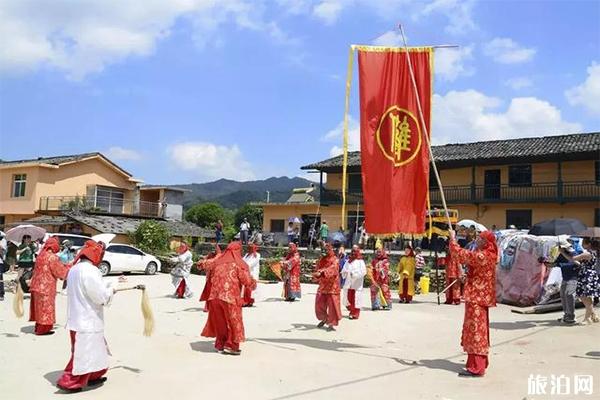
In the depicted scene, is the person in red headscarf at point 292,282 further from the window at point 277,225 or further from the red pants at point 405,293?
the window at point 277,225

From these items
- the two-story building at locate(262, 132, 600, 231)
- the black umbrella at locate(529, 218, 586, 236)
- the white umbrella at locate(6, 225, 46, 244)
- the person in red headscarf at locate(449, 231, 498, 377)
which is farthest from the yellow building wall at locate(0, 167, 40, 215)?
the person in red headscarf at locate(449, 231, 498, 377)

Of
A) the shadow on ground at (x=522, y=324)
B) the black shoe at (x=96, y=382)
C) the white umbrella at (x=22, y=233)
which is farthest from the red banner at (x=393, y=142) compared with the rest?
the white umbrella at (x=22, y=233)

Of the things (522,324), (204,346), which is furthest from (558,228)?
(204,346)

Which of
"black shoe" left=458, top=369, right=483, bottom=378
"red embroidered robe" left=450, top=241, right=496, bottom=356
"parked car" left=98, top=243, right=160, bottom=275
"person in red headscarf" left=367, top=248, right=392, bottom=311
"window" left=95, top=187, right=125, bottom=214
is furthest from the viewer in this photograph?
"window" left=95, top=187, right=125, bottom=214

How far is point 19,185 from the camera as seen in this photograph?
36438mm

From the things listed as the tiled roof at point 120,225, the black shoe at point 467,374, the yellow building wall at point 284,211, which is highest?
the yellow building wall at point 284,211

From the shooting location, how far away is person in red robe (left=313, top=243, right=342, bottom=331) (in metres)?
10.2

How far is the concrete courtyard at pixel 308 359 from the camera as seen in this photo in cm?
605

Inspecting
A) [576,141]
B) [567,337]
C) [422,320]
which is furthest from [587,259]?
[576,141]

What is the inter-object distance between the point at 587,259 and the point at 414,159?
4288mm

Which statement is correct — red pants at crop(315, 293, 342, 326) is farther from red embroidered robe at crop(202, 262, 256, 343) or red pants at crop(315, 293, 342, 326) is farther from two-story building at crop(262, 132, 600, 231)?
two-story building at crop(262, 132, 600, 231)

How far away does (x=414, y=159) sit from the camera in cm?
826

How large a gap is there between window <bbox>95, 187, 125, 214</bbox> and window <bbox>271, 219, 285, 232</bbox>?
34.3 ft

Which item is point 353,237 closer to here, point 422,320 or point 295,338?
point 422,320
